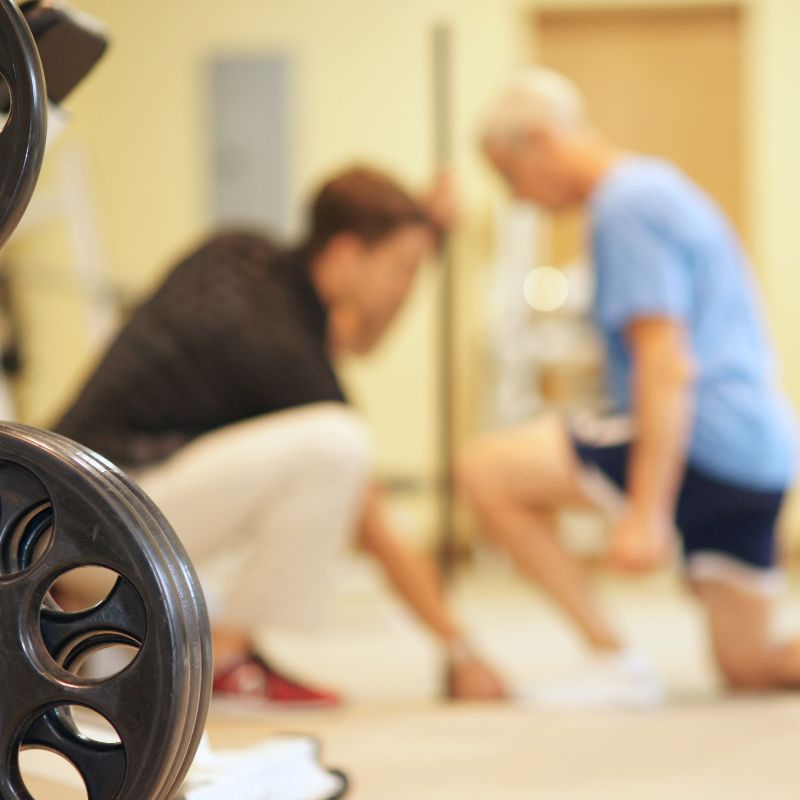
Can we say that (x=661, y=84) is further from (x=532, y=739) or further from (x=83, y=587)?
(x=83, y=587)

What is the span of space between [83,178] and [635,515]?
2.73 meters

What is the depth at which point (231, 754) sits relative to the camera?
98 centimetres

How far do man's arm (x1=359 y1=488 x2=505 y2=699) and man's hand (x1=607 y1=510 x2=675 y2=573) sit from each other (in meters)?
0.26

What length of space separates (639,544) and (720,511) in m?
0.21

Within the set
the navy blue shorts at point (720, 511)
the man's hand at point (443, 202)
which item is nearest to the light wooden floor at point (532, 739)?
the navy blue shorts at point (720, 511)

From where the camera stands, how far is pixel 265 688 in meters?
1.55

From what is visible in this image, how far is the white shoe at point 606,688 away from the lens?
5.15ft

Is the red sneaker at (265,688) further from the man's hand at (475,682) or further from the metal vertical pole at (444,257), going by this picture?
the metal vertical pole at (444,257)

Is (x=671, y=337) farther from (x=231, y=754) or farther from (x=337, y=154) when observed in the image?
(x=337, y=154)

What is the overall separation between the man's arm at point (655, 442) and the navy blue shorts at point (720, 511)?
11cm

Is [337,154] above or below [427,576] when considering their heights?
above

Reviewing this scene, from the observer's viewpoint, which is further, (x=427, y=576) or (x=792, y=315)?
(x=792, y=315)

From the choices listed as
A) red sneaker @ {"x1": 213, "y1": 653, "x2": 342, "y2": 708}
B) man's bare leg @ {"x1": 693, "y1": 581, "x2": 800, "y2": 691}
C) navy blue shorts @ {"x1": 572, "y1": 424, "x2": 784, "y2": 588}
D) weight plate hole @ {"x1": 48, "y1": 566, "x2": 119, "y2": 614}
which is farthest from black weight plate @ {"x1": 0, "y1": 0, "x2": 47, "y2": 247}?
man's bare leg @ {"x1": 693, "y1": 581, "x2": 800, "y2": 691}

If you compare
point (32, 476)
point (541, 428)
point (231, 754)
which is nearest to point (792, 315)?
point (541, 428)
